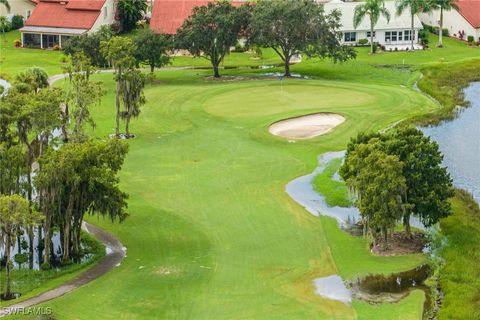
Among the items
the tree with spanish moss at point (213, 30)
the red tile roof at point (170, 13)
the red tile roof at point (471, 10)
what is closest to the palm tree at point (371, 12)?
the red tile roof at point (471, 10)

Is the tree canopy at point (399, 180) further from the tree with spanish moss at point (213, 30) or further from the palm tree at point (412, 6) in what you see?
the palm tree at point (412, 6)

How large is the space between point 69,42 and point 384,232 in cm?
6629

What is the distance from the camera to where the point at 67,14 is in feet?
457

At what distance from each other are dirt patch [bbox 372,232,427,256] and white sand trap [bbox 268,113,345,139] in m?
27.1

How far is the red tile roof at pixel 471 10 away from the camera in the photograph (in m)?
139

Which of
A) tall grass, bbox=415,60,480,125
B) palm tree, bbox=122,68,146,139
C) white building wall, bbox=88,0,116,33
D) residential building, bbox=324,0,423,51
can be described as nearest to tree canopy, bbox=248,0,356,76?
tall grass, bbox=415,60,480,125

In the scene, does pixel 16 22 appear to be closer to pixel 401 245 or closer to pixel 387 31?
pixel 387 31

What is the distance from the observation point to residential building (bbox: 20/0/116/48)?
136750 mm

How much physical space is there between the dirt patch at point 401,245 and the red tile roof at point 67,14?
84.3 meters

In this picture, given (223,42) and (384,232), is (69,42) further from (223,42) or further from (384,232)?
(384,232)

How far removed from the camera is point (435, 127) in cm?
9212

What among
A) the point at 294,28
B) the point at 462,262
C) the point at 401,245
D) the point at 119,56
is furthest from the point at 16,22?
the point at 462,262

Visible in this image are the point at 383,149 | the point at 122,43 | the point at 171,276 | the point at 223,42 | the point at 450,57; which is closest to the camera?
the point at 171,276

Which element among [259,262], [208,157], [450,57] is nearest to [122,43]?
[208,157]
